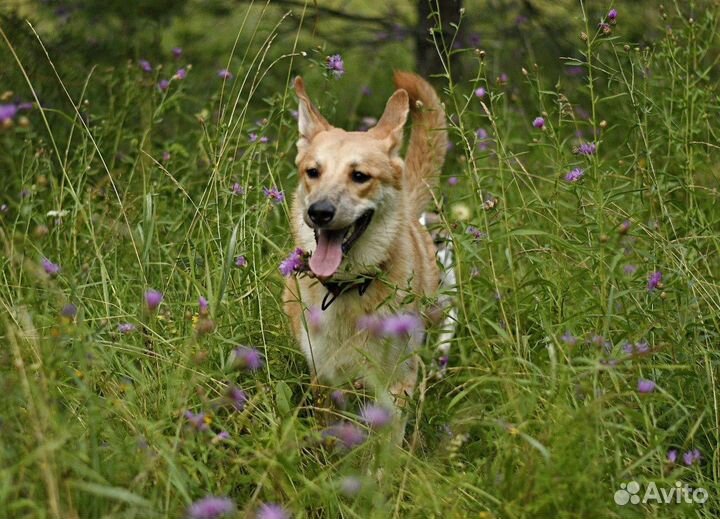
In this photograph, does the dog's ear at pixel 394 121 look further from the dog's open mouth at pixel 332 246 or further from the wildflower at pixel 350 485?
the wildflower at pixel 350 485

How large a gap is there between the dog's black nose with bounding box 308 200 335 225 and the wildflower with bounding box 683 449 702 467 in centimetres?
151

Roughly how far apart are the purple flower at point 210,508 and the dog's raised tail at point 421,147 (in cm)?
239

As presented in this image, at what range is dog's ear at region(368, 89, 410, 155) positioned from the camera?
4152mm

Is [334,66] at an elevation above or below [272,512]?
above

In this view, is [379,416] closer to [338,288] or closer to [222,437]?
[222,437]

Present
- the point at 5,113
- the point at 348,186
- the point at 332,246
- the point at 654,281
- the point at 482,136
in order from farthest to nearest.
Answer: the point at 482,136 < the point at 348,186 < the point at 332,246 < the point at 654,281 < the point at 5,113

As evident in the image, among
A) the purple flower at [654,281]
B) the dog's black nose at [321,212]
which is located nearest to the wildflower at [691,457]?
the purple flower at [654,281]

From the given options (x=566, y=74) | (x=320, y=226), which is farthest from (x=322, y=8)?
(x=320, y=226)

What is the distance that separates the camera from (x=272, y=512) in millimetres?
2342

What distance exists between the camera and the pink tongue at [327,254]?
3.55 meters

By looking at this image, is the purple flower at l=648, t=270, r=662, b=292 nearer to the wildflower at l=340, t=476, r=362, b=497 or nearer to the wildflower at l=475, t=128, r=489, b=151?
the wildflower at l=475, t=128, r=489, b=151

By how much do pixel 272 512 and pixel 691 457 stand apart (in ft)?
4.41

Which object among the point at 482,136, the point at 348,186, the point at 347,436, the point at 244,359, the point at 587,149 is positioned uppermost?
the point at 587,149

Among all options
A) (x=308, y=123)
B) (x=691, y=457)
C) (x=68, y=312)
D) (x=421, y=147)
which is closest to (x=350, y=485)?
(x=68, y=312)
